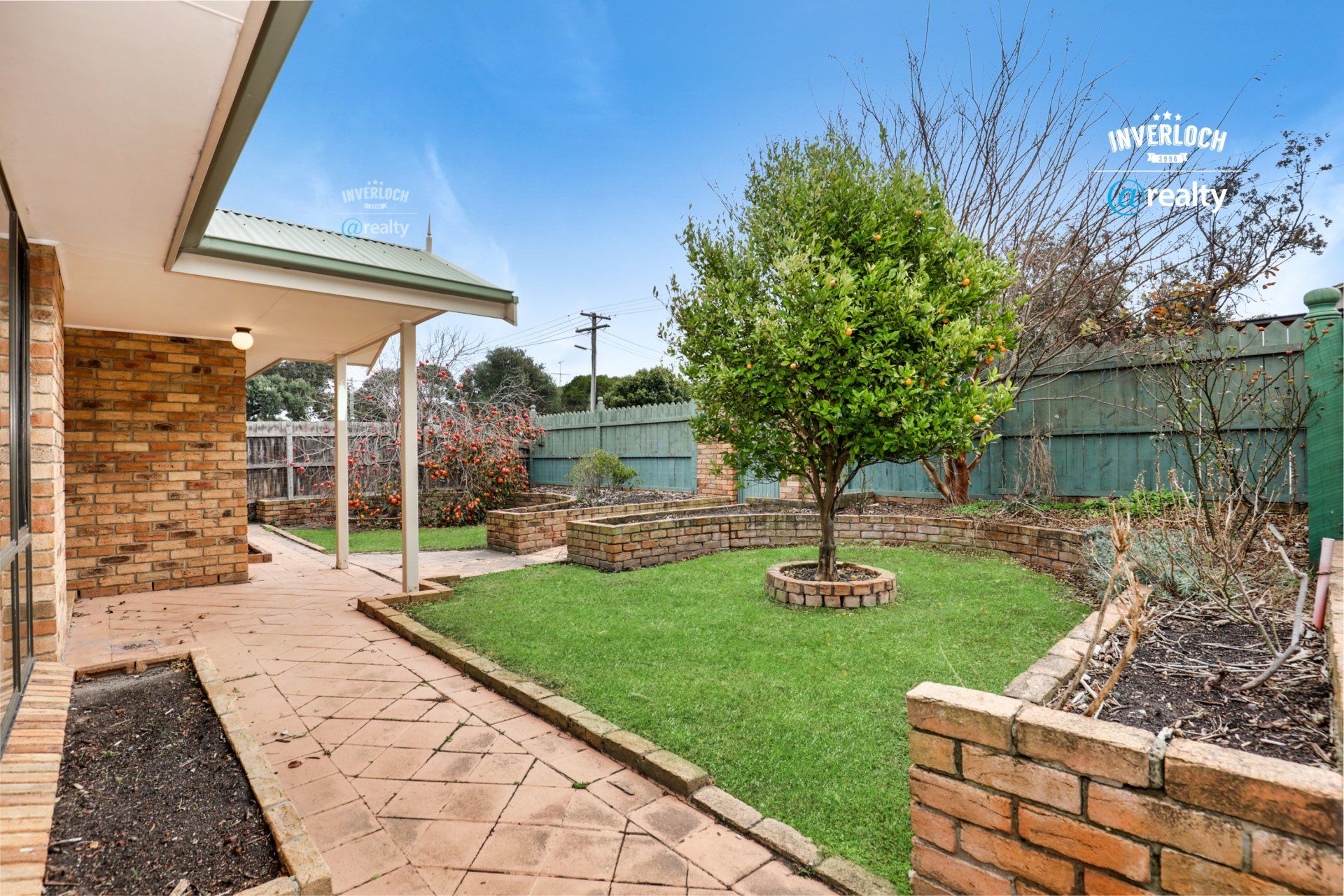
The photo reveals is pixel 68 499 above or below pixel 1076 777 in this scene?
above

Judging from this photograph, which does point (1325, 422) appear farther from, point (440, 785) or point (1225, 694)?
point (440, 785)

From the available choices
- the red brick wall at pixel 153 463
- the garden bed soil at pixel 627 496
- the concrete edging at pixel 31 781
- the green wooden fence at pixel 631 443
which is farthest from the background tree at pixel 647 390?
the concrete edging at pixel 31 781

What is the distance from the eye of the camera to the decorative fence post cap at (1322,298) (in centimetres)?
395

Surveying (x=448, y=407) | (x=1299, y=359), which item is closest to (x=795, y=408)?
(x=1299, y=359)

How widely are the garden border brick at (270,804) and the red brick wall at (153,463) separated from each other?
9.12 ft

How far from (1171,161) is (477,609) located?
339 inches

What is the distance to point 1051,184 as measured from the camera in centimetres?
728

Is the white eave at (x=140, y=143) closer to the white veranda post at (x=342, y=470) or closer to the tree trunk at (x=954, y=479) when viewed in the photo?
the white veranda post at (x=342, y=470)

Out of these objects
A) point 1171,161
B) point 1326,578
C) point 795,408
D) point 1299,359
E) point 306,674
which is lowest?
point 306,674

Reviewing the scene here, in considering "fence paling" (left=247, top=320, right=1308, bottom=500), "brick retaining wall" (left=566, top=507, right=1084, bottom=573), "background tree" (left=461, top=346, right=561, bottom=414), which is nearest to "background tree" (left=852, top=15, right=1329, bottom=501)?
"fence paling" (left=247, top=320, right=1308, bottom=500)

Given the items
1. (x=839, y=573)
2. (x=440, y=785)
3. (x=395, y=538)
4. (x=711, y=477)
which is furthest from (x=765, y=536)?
(x=395, y=538)

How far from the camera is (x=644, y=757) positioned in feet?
7.95

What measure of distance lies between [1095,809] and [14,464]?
14.2 feet

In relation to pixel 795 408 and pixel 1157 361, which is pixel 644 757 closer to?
pixel 795 408
